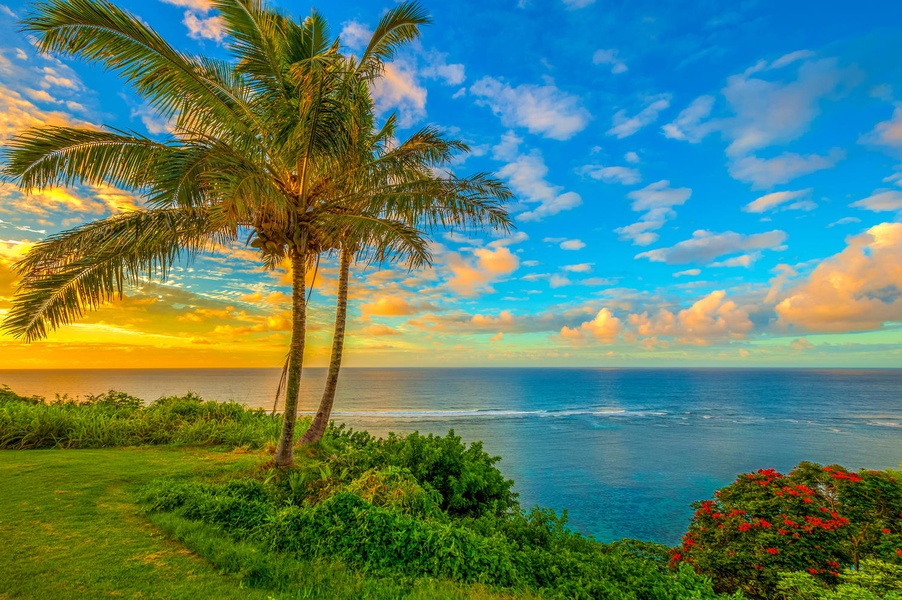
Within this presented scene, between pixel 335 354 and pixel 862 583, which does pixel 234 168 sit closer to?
pixel 335 354

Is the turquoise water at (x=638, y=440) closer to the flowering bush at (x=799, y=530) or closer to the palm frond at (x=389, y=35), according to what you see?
the flowering bush at (x=799, y=530)

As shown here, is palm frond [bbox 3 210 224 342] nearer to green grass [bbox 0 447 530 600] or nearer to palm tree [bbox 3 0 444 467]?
palm tree [bbox 3 0 444 467]

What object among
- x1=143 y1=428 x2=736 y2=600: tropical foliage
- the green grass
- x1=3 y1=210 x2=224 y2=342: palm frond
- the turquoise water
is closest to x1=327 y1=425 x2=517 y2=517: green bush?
x1=143 y1=428 x2=736 y2=600: tropical foliage

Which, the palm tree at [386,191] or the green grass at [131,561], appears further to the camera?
the palm tree at [386,191]

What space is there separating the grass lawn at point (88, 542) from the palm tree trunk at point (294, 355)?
148cm

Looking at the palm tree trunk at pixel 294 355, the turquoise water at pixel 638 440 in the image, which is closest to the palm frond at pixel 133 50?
the palm tree trunk at pixel 294 355

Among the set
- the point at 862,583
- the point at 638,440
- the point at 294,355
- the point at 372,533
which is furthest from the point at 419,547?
the point at 638,440

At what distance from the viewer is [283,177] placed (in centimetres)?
840

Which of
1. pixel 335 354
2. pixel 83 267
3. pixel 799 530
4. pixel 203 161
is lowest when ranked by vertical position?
pixel 799 530

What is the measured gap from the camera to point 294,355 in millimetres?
8078

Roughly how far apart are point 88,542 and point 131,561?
2.93 feet

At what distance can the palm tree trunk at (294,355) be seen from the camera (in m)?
8.09

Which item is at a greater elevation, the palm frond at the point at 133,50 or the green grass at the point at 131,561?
the palm frond at the point at 133,50

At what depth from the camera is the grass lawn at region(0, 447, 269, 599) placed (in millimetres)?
3902
